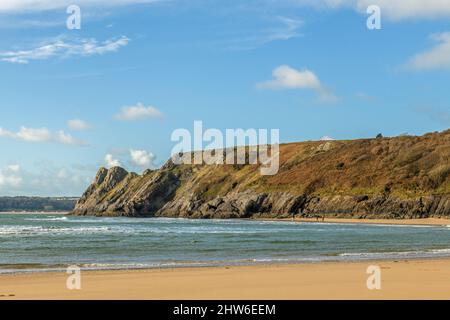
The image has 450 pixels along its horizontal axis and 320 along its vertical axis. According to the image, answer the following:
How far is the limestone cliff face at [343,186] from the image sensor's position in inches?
5344

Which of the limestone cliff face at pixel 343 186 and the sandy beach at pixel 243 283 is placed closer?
the sandy beach at pixel 243 283

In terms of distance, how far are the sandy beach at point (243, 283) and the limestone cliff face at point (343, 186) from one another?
10740cm

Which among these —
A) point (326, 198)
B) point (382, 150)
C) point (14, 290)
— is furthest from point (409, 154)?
point (14, 290)

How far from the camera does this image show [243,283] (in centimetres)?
2052

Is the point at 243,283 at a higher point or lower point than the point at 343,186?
lower

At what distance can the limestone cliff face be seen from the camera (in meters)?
136

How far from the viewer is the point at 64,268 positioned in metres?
28.1

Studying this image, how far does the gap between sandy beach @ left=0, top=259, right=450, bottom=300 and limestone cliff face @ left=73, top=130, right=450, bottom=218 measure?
107398 millimetres

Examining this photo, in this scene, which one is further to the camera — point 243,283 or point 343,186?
point 343,186

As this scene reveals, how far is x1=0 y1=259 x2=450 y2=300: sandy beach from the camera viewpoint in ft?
56.7

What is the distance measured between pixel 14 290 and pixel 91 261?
45.3 ft

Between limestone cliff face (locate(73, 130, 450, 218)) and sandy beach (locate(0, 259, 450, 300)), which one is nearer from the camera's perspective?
sandy beach (locate(0, 259, 450, 300))

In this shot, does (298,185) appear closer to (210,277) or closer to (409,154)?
(409,154)

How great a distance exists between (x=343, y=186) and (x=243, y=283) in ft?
454
